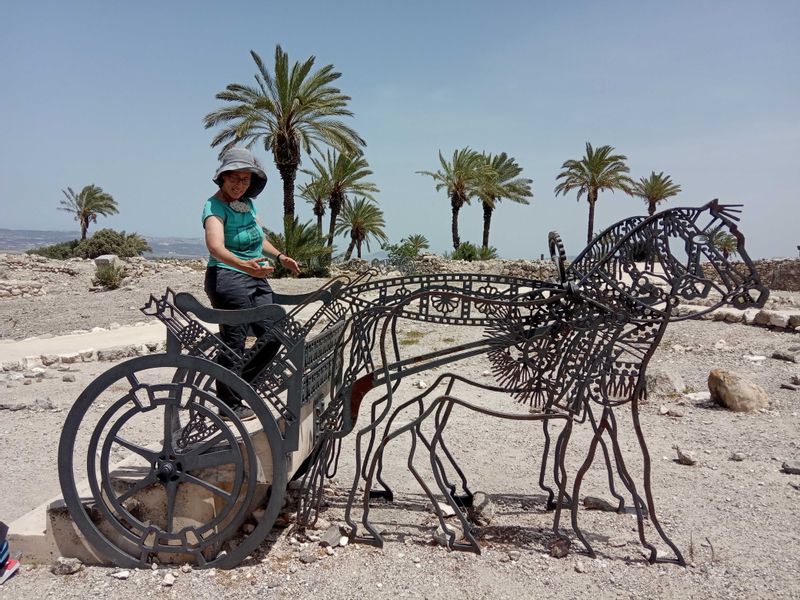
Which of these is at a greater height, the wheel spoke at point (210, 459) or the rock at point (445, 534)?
the wheel spoke at point (210, 459)

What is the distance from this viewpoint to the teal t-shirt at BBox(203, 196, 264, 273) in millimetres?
3221

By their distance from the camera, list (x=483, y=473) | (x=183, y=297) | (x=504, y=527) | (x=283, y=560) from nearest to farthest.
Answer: (x=183, y=297), (x=283, y=560), (x=504, y=527), (x=483, y=473)

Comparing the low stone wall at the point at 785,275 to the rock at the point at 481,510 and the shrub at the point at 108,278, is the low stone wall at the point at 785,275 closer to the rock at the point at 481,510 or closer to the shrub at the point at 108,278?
the rock at the point at 481,510

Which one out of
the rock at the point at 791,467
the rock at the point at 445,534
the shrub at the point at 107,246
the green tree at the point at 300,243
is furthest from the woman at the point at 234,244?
the shrub at the point at 107,246

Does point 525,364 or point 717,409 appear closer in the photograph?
point 525,364

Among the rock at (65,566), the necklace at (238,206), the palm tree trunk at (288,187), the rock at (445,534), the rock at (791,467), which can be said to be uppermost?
the palm tree trunk at (288,187)

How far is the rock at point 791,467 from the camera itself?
4.34 meters

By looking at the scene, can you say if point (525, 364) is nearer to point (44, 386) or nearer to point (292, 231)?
point (44, 386)

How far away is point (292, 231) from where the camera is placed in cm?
1873

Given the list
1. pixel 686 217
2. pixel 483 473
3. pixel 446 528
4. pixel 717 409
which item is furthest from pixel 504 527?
pixel 717 409

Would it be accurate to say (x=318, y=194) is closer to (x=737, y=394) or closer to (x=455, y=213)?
(x=455, y=213)

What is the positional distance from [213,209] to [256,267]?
1.49 ft

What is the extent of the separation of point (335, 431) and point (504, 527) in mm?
1253

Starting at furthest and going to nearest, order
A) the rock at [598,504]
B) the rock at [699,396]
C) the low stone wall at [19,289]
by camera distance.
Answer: the low stone wall at [19,289], the rock at [699,396], the rock at [598,504]
